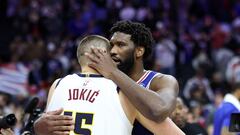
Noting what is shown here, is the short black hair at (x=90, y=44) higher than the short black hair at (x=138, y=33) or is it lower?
lower

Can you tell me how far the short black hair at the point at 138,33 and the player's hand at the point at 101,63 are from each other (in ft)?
1.20

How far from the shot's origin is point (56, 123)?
4285 millimetres

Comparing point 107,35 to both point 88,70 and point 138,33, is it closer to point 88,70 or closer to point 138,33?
point 138,33

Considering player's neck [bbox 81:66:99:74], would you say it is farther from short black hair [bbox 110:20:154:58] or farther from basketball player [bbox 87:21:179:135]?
short black hair [bbox 110:20:154:58]

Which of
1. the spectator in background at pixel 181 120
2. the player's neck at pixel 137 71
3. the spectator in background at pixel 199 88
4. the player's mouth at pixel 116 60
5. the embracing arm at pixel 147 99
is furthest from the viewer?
the spectator in background at pixel 199 88

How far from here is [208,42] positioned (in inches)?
673

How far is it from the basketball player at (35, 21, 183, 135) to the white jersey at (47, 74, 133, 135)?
2.1 inches

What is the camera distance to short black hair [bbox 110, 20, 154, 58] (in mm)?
4605

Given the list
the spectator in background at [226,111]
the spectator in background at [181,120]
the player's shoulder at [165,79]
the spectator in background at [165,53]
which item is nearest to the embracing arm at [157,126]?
the player's shoulder at [165,79]

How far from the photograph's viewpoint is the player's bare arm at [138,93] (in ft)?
13.7

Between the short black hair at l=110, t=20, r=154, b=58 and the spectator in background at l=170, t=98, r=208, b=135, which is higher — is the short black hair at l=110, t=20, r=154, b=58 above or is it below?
above

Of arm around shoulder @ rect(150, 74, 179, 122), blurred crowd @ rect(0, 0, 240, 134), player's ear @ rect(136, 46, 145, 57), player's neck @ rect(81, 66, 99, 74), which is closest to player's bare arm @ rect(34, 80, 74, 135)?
player's neck @ rect(81, 66, 99, 74)

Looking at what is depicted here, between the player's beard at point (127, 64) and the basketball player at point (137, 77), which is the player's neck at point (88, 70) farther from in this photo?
the player's beard at point (127, 64)

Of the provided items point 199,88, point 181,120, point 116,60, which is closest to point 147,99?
point 116,60
